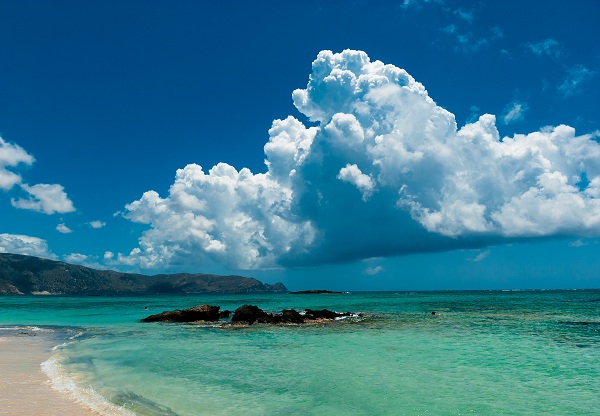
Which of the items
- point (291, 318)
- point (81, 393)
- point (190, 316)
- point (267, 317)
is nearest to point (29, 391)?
point (81, 393)

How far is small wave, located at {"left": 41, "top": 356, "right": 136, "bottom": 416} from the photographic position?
45.2 feet

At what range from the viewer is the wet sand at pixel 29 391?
13.2 meters

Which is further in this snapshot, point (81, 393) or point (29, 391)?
point (81, 393)

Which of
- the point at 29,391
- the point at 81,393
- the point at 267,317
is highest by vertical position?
the point at 29,391

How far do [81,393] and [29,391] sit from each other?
178 cm

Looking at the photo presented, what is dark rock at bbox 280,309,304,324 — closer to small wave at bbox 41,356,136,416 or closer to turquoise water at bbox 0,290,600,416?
turquoise water at bbox 0,290,600,416

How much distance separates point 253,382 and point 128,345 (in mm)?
16228

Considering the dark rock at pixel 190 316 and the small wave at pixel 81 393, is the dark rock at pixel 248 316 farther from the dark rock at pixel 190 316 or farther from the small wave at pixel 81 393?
the small wave at pixel 81 393

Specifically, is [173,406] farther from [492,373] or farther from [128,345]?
[128,345]

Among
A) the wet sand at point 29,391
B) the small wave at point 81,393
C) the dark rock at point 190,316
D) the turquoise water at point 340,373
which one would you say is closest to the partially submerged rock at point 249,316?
the dark rock at point 190,316

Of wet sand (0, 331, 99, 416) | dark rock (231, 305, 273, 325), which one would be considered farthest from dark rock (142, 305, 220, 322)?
wet sand (0, 331, 99, 416)

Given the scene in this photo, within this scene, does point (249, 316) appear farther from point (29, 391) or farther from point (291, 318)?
point (29, 391)

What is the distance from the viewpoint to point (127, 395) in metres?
16.0

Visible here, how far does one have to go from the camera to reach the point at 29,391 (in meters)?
15.6
